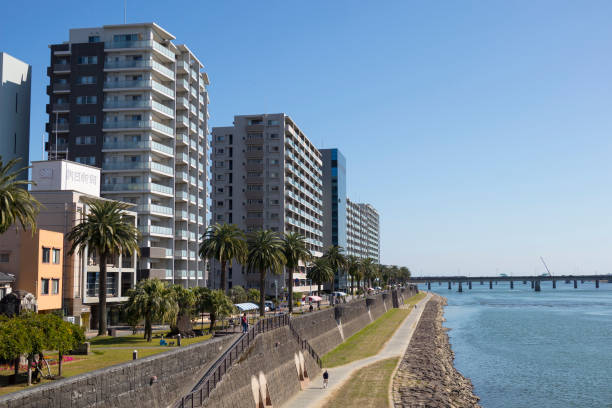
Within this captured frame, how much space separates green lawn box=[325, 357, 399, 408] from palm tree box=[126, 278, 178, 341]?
17876 millimetres

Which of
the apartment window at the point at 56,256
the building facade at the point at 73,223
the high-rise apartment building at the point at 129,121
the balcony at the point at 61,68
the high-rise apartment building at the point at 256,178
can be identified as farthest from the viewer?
the high-rise apartment building at the point at 256,178

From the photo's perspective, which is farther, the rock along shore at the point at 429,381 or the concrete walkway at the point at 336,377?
the rock along shore at the point at 429,381

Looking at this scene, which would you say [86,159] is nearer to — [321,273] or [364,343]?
[321,273]

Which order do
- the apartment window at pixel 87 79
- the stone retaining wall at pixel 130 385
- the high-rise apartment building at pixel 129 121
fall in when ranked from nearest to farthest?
the stone retaining wall at pixel 130 385 → the high-rise apartment building at pixel 129 121 → the apartment window at pixel 87 79

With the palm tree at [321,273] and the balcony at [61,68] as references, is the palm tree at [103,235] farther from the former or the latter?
the palm tree at [321,273]

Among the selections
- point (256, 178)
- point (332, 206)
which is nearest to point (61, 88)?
point (256, 178)

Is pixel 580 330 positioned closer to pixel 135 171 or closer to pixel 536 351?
pixel 536 351

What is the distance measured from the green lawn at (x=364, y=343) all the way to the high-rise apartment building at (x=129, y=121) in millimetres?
32623

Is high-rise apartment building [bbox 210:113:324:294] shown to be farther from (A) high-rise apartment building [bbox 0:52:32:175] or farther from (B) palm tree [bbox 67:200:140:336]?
(B) palm tree [bbox 67:200:140:336]

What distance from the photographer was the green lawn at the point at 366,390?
46.7 meters

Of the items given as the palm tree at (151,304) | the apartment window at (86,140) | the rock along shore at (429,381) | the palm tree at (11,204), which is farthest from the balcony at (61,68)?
the rock along shore at (429,381)

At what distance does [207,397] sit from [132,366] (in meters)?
7.51

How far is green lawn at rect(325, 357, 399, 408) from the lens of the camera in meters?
46.7

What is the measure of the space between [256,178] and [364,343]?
61950mm
